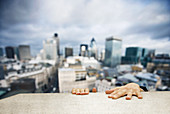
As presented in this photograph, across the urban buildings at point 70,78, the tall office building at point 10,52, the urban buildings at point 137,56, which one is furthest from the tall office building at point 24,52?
the urban buildings at point 137,56

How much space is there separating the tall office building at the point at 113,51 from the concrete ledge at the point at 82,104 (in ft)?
170

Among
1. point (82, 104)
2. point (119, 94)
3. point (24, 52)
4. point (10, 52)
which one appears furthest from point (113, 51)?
point (10, 52)

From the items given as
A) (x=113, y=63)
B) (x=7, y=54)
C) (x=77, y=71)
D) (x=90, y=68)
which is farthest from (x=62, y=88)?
(x=7, y=54)

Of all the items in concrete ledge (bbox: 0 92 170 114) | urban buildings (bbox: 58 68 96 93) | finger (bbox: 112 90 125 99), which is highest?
finger (bbox: 112 90 125 99)

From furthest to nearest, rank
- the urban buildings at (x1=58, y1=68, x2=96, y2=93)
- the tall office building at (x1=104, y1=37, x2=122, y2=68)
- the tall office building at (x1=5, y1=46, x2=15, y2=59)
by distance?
the tall office building at (x1=5, y1=46, x2=15, y2=59) < the tall office building at (x1=104, y1=37, x2=122, y2=68) < the urban buildings at (x1=58, y1=68, x2=96, y2=93)

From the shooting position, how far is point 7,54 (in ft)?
222

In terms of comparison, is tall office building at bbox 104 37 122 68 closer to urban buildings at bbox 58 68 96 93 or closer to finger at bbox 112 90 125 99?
urban buildings at bbox 58 68 96 93

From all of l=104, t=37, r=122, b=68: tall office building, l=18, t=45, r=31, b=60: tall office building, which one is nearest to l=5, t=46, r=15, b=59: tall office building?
l=18, t=45, r=31, b=60: tall office building

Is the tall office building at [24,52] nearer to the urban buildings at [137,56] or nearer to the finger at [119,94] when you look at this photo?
the finger at [119,94]

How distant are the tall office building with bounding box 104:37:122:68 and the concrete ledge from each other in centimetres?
5180

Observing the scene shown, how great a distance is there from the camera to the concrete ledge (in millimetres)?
1148

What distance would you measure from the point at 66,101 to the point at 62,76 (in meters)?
11.3

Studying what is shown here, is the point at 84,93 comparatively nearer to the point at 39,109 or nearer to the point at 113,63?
the point at 39,109

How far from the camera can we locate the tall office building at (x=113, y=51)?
163 feet
